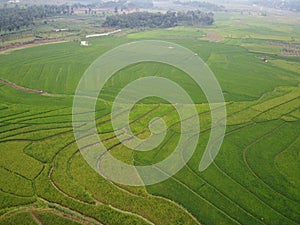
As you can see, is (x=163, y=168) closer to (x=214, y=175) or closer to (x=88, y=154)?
(x=214, y=175)

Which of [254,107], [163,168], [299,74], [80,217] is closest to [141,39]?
[299,74]

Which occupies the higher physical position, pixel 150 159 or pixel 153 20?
pixel 153 20

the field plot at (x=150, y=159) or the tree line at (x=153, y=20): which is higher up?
the tree line at (x=153, y=20)

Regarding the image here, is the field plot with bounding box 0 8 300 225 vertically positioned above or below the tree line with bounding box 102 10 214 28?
below

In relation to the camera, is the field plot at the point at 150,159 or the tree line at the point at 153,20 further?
the tree line at the point at 153,20
